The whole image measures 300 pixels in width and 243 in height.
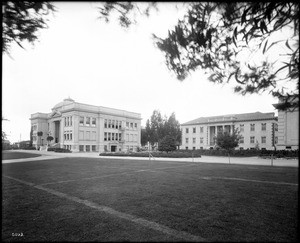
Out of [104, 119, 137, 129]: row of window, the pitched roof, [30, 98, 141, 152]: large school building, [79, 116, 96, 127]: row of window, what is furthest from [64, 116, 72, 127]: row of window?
the pitched roof

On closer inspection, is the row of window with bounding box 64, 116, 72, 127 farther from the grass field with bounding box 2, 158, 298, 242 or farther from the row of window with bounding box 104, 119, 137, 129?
the grass field with bounding box 2, 158, 298, 242

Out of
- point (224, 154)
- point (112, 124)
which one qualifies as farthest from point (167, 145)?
point (112, 124)

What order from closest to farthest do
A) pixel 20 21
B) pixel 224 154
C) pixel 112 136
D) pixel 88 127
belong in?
pixel 20 21 < pixel 224 154 < pixel 88 127 < pixel 112 136

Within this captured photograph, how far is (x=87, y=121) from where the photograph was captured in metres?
53.8

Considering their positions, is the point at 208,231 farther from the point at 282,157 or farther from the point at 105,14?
the point at 282,157

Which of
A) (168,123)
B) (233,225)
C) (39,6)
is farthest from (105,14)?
(168,123)

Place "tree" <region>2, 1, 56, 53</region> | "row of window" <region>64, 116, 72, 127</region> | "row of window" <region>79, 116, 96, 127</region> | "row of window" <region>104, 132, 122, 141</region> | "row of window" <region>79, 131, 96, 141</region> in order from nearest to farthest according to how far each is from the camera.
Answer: "tree" <region>2, 1, 56, 53</region>
"row of window" <region>79, 131, 96, 141</region>
"row of window" <region>79, 116, 96, 127</region>
"row of window" <region>64, 116, 72, 127</region>
"row of window" <region>104, 132, 122, 141</region>

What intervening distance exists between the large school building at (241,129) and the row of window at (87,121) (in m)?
27.8

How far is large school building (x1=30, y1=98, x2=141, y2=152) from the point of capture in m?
51.9

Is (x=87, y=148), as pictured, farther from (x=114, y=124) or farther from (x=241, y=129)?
(x=241, y=129)

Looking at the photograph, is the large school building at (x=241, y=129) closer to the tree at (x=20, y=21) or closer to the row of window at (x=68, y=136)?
the row of window at (x=68, y=136)

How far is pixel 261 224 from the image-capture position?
14.8 feet

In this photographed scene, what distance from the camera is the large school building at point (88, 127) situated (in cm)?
5188

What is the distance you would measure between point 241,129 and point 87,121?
4103cm
